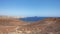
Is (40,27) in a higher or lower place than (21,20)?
lower

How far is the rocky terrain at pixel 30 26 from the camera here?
124 inches

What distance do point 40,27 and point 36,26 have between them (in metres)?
0.13

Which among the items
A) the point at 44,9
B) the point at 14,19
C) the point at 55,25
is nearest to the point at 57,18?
the point at 55,25

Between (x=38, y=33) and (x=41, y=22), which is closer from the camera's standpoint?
(x=38, y=33)

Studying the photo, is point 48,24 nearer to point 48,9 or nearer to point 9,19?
point 48,9

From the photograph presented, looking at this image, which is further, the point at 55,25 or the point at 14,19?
the point at 14,19

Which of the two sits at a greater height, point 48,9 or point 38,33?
point 48,9

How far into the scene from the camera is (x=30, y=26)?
131 inches

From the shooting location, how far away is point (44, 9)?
11.1ft

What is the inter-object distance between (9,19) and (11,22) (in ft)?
0.41

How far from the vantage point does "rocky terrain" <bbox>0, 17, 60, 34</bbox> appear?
3152mm

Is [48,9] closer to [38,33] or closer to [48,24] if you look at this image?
[48,24]

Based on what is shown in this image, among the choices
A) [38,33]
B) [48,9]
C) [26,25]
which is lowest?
[38,33]

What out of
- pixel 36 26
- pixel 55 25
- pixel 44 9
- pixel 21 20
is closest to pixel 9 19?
pixel 21 20
